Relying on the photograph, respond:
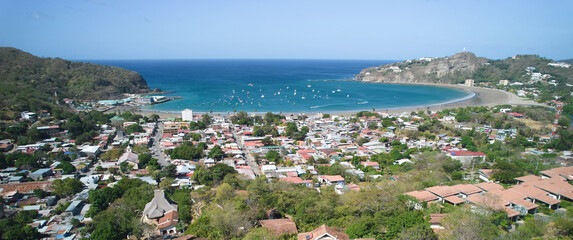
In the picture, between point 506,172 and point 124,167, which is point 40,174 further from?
point 506,172

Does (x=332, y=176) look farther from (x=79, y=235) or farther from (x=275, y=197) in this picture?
(x=79, y=235)

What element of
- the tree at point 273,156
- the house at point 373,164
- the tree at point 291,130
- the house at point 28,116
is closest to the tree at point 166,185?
the tree at point 273,156

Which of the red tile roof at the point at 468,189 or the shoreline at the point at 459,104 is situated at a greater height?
the red tile roof at the point at 468,189

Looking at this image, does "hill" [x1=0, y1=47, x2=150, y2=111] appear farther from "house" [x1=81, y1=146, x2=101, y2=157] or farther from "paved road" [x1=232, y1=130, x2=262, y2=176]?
"paved road" [x1=232, y1=130, x2=262, y2=176]

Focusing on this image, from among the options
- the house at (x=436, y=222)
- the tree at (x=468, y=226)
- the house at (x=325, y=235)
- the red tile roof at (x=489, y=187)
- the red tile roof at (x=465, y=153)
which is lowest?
the red tile roof at (x=465, y=153)

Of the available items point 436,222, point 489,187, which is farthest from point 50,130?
point 489,187

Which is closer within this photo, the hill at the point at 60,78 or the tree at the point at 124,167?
the tree at the point at 124,167

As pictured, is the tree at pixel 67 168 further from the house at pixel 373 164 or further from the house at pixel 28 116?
the house at pixel 373 164
